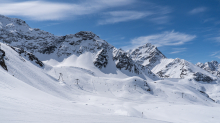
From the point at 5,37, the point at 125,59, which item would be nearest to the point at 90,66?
the point at 125,59

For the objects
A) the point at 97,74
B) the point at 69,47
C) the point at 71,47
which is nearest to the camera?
the point at 97,74

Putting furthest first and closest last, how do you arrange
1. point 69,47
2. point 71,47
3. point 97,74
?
point 71,47 < point 69,47 < point 97,74

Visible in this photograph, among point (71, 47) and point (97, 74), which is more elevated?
point (71, 47)

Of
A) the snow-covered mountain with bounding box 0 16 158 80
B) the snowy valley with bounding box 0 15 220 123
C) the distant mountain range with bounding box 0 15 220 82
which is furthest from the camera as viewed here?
the distant mountain range with bounding box 0 15 220 82

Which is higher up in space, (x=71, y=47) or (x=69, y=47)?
(x=71, y=47)

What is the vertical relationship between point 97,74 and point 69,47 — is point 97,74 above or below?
below

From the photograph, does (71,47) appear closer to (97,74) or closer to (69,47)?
(69,47)

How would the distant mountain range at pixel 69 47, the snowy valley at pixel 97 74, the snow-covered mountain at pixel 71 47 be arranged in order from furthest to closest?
1. the distant mountain range at pixel 69 47
2. the snow-covered mountain at pixel 71 47
3. the snowy valley at pixel 97 74

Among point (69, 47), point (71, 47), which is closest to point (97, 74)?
point (71, 47)

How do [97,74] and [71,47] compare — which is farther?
[71,47]

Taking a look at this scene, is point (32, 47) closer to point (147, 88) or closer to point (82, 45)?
point (82, 45)

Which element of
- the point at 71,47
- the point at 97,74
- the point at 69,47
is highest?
the point at 71,47

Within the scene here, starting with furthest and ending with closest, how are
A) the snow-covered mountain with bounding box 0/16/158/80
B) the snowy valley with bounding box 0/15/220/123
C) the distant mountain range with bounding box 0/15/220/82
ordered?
1. the distant mountain range with bounding box 0/15/220/82
2. the snow-covered mountain with bounding box 0/16/158/80
3. the snowy valley with bounding box 0/15/220/123

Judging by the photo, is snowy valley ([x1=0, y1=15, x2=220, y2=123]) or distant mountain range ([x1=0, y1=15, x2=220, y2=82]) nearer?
snowy valley ([x1=0, y1=15, x2=220, y2=123])
